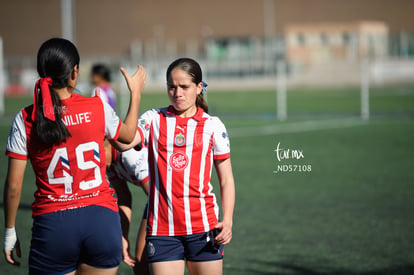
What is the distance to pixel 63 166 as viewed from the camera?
3055 mm

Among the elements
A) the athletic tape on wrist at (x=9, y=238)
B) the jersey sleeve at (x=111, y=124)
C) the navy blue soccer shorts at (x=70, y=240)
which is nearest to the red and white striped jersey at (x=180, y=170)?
the jersey sleeve at (x=111, y=124)

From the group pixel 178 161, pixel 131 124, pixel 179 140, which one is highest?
pixel 131 124

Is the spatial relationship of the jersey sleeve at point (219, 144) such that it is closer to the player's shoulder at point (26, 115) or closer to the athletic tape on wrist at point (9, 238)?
the player's shoulder at point (26, 115)

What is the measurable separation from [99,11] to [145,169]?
66.6 m

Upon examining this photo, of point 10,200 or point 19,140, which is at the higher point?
point 19,140

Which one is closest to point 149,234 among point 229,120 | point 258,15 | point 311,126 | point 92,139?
point 92,139

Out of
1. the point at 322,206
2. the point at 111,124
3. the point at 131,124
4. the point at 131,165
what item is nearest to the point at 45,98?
the point at 111,124

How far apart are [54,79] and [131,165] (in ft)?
4.66

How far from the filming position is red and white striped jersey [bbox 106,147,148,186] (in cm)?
432

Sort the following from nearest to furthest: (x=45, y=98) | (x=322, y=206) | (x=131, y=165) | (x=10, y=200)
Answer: (x=45, y=98), (x=10, y=200), (x=131, y=165), (x=322, y=206)

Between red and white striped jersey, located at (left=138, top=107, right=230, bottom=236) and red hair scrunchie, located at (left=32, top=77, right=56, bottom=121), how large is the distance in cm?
72

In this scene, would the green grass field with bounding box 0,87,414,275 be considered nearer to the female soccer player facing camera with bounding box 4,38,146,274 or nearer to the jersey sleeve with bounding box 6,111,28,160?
the female soccer player facing camera with bounding box 4,38,146,274

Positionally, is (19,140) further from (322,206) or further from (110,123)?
(322,206)

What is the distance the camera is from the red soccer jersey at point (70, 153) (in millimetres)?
3031
